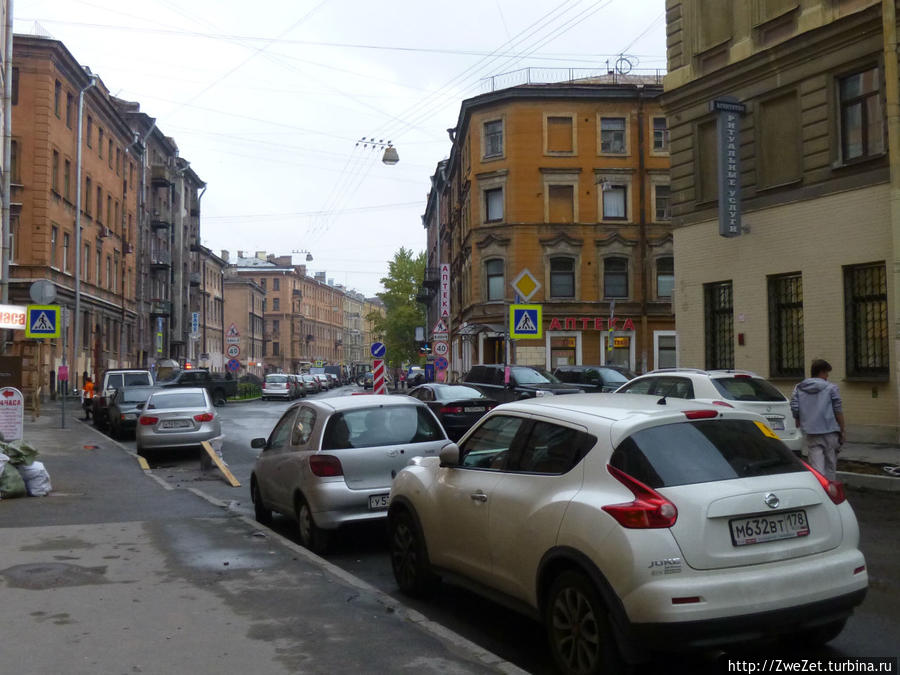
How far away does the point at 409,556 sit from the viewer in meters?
7.15

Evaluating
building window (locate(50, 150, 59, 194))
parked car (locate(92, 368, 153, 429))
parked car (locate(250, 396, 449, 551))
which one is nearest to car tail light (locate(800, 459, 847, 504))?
parked car (locate(250, 396, 449, 551))

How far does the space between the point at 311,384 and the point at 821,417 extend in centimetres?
6247

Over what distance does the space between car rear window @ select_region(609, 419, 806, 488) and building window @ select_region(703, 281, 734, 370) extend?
58.4ft

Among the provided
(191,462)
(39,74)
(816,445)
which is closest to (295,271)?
(39,74)

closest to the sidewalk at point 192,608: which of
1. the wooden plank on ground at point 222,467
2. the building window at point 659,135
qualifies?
the wooden plank on ground at point 222,467

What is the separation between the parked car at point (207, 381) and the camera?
41719mm

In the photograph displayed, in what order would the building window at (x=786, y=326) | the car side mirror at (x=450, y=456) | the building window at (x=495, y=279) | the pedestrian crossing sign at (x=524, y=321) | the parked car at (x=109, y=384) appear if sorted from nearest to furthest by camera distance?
the car side mirror at (x=450, y=456)
the pedestrian crossing sign at (x=524, y=321)
the building window at (x=786, y=326)
the parked car at (x=109, y=384)
the building window at (x=495, y=279)

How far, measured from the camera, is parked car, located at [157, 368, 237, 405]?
41.7m

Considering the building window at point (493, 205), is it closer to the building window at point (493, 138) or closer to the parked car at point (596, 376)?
the building window at point (493, 138)

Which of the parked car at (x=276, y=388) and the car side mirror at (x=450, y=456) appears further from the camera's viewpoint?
the parked car at (x=276, y=388)

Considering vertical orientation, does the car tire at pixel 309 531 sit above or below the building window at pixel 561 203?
below

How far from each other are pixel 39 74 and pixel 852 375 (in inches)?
1452

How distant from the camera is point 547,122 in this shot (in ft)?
146

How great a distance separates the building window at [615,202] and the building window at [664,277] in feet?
9.61
